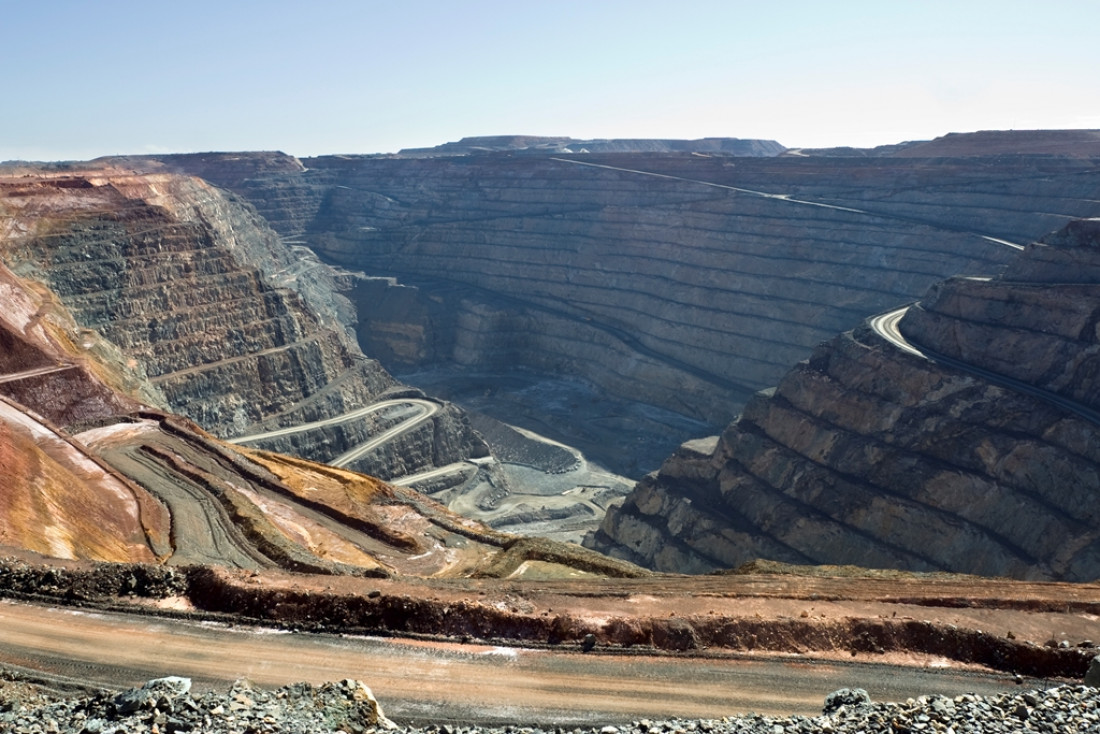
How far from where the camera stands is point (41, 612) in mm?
19594

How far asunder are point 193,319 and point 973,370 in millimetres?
66183

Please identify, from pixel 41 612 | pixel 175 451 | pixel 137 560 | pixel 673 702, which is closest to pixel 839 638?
pixel 673 702

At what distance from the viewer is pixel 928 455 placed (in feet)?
165

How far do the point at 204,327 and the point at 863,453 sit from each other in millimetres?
59696

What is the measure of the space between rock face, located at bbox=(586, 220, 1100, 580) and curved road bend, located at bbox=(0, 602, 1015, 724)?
29.7m

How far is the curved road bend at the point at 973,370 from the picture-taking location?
4822 centimetres

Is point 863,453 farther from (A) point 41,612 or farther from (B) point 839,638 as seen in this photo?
(A) point 41,612

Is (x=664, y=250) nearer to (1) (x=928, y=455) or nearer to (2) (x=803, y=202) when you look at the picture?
(2) (x=803, y=202)

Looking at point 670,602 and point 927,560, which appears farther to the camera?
point 927,560

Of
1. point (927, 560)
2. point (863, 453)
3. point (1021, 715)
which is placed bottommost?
point (927, 560)

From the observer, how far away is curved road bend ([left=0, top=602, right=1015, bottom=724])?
673 inches

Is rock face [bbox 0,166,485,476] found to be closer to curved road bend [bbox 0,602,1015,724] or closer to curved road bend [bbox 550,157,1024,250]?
curved road bend [bbox 0,602,1015,724]

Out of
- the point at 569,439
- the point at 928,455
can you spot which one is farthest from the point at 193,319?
the point at 928,455

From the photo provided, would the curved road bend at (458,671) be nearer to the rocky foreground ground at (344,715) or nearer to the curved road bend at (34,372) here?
the rocky foreground ground at (344,715)
